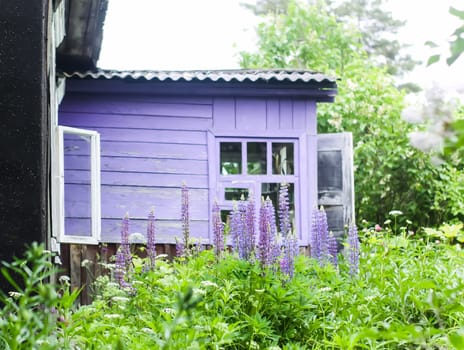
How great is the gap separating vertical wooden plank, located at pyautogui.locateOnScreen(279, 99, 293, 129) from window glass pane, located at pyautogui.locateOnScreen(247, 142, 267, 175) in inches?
12.6

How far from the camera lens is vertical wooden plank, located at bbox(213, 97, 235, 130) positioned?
900 centimetres

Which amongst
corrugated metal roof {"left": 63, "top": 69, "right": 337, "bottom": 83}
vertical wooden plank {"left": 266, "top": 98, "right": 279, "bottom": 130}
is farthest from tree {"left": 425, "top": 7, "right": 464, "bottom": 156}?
vertical wooden plank {"left": 266, "top": 98, "right": 279, "bottom": 130}

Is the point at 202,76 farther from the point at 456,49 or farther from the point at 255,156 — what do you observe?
the point at 456,49

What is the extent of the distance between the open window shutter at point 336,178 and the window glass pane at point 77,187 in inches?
106

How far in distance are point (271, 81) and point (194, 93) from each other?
0.89m

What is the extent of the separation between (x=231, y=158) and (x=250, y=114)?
57 cm

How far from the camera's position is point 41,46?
4.38 metres

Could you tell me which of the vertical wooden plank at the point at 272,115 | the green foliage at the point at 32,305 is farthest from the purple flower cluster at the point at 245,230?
the vertical wooden plank at the point at 272,115

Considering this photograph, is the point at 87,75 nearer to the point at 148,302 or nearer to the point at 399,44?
the point at 148,302

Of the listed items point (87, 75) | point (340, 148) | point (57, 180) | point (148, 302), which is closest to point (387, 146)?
point (340, 148)

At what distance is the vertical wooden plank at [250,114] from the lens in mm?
9039

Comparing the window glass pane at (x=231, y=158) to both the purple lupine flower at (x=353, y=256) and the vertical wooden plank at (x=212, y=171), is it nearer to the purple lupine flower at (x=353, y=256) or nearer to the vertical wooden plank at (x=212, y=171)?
the vertical wooden plank at (x=212, y=171)

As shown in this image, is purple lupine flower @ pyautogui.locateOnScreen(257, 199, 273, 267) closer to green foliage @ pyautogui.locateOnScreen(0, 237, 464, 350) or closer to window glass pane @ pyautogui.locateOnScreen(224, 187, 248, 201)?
green foliage @ pyautogui.locateOnScreen(0, 237, 464, 350)

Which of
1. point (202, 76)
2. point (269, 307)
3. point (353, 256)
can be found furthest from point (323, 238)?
point (202, 76)
